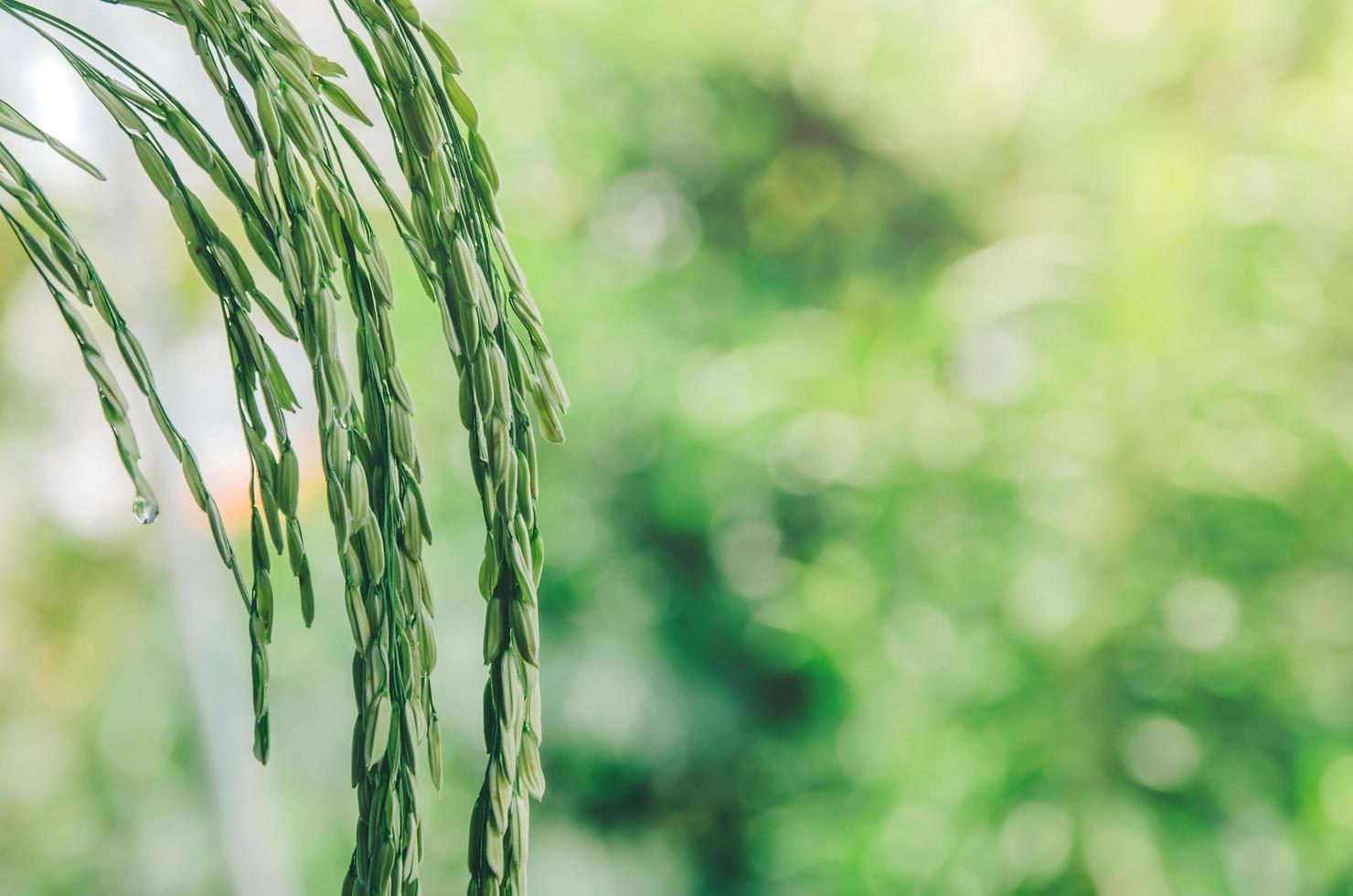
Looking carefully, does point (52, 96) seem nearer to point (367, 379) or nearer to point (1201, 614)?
point (367, 379)

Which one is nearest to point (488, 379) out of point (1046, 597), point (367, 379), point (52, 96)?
point (367, 379)

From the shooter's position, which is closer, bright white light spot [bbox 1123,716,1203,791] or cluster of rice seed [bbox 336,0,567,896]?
cluster of rice seed [bbox 336,0,567,896]

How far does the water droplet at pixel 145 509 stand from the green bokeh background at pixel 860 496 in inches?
36.1

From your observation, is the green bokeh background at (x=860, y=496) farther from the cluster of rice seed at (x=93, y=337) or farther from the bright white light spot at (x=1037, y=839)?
the cluster of rice seed at (x=93, y=337)

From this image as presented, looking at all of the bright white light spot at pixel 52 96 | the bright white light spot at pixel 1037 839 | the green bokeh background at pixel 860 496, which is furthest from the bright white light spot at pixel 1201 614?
the bright white light spot at pixel 52 96

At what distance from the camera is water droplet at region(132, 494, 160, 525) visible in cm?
22

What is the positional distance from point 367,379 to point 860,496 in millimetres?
934

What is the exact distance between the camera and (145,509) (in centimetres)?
23

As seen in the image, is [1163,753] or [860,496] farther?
[860,496]

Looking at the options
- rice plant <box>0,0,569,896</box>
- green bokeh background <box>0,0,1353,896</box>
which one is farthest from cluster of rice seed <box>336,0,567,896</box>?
green bokeh background <box>0,0,1353,896</box>

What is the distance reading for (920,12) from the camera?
113 centimetres

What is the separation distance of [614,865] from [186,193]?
1.16 m

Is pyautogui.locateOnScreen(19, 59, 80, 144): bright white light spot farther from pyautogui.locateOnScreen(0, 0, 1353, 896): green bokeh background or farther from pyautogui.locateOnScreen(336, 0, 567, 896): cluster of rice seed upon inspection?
pyautogui.locateOnScreen(336, 0, 567, 896): cluster of rice seed

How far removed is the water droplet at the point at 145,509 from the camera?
0.22 metres
